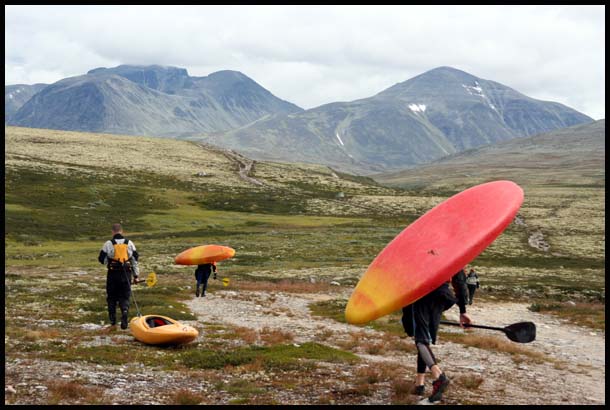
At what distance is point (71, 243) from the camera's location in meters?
67.6

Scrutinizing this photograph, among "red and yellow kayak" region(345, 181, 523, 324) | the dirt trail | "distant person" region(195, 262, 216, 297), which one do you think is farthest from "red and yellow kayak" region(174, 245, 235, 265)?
"red and yellow kayak" region(345, 181, 523, 324)

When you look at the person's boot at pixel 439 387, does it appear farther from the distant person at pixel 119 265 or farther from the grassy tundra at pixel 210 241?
the distant person at pixel 119 265

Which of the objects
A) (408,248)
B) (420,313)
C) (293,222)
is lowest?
(293,222)

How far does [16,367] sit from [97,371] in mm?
1847

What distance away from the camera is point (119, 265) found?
18.2m

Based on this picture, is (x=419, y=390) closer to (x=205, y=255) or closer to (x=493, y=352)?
(x=493, y=352)

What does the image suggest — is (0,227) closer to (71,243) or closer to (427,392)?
(427,392)

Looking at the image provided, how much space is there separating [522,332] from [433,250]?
2.77 meters

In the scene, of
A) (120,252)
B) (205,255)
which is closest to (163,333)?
(120,252)

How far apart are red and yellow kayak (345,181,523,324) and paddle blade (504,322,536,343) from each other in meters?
1.88

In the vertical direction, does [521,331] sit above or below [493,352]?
above

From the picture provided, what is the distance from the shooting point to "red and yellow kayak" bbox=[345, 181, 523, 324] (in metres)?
10.9

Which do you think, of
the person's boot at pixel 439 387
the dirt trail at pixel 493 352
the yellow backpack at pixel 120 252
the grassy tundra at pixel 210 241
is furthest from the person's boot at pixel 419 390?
the yellow backpack at pixel 120 252
